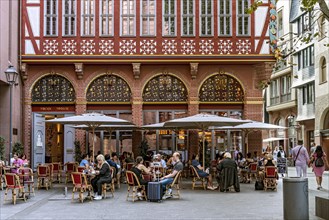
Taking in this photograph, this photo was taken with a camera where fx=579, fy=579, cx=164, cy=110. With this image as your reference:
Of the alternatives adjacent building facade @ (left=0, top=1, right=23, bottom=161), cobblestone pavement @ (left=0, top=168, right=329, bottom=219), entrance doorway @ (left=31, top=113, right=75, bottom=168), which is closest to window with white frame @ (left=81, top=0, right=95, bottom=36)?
adjacent building facade @ (left=0, top=1, right=23, bottom=161)

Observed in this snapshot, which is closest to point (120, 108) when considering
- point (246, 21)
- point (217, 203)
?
point (246, 21)

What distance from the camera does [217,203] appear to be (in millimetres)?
15938

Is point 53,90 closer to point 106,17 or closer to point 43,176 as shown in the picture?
point 106,17

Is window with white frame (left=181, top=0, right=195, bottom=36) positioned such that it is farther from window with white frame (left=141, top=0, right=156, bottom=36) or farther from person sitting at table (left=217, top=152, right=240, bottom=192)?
person sitting at table (left=217, top=152, right=240, bottom=192)

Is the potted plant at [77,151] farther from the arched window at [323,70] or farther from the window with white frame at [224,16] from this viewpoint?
the arched window at [323,70]

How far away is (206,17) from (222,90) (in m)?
3.72

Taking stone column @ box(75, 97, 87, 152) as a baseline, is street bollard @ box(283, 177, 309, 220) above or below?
below

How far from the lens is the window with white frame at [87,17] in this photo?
93.4 feet

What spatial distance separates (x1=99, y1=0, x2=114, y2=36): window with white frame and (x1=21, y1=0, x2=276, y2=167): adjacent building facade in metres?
0.05

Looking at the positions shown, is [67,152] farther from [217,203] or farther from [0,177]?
[217,203]

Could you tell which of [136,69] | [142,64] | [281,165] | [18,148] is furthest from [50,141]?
[281,165]

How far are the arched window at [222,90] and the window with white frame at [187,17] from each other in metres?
2.64

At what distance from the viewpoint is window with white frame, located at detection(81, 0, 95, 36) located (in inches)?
1120

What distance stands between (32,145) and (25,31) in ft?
18.4
